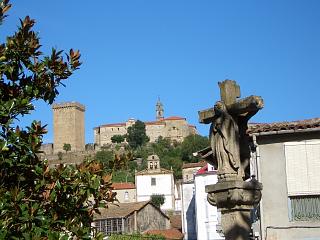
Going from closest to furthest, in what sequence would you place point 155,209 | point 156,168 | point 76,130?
point 155,209 < point 156,168 < point 76,130

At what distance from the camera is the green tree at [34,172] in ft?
17.6

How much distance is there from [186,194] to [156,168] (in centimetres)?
4355

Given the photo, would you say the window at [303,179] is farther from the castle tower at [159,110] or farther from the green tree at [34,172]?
the castle tower at [159,110]

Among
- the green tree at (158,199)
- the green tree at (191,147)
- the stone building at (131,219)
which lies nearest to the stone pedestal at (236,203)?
the stone building at (131,219)

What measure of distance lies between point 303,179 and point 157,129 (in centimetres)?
12711

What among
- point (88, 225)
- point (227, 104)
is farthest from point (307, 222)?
point (88, 225)

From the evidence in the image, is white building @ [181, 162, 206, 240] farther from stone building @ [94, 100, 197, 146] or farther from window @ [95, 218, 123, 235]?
stone building @ [94, 100, 197, 146]

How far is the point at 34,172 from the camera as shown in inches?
231

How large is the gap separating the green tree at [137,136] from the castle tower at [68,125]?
1182cm

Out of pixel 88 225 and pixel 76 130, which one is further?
pixel 76 130

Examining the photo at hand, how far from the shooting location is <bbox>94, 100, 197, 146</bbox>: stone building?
14350 centimetres

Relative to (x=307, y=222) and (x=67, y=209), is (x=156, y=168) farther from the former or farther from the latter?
(x=67, y=209)

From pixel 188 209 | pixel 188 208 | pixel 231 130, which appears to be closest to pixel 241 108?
pixel 231 130

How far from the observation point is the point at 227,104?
685 centimetres
